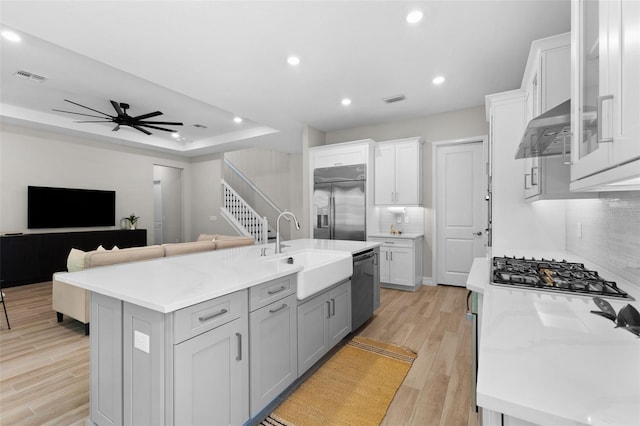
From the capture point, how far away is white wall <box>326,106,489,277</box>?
4547mm

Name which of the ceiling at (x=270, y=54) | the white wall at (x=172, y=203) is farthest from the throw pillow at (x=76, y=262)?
the white wall at (x=172, y=203)

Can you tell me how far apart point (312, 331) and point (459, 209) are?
354 centimetres

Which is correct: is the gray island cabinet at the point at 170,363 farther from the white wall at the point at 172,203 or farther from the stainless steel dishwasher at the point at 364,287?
the white wall at the point at 172,203

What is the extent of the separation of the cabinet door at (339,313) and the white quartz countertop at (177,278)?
68 centimetres

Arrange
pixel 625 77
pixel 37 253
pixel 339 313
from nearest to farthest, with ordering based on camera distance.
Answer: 1. pixel 625 77
2. pixel 339 313
3. pixel 37 253

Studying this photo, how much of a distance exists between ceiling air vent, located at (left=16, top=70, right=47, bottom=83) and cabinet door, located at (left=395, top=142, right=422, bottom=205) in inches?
198

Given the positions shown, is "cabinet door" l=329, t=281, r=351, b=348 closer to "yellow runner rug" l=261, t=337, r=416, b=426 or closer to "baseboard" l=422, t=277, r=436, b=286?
"yellow runner rug" l=261, t=337, r=416, b=426

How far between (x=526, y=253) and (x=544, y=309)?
1640mm

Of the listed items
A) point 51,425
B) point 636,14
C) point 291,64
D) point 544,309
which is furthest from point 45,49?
point 544,309

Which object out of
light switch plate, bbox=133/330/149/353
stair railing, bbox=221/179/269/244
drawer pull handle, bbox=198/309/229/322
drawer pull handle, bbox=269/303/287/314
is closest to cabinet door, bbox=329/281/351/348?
drawer pull handle, bbox=269/303/287/314

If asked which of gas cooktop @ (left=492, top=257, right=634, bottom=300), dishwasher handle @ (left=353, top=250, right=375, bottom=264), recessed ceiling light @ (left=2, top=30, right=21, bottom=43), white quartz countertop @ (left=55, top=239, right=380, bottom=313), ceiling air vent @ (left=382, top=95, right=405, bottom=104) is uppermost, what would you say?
recessed ceiling light @ (left=2, top=30, right=21, bottom=43)

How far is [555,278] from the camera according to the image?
1500 mm

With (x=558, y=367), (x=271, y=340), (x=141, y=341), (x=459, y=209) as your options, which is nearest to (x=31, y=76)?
(x=141, y=341)

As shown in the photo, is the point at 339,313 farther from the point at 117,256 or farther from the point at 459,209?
the point at 459,209
